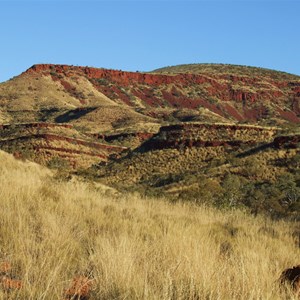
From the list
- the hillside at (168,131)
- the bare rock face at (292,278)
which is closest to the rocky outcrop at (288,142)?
the hillside at (168,131)

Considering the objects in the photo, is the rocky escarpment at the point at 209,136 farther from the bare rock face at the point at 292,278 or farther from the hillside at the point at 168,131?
the bare rock face at the point at 292,278

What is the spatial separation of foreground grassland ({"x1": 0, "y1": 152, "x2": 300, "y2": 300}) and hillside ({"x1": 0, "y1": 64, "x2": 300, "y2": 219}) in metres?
10.6

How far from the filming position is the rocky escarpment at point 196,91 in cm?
11406

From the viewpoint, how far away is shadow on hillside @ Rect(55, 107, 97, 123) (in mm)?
84000

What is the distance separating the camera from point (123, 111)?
3346 inches

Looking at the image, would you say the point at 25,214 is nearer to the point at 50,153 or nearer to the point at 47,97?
the point at 50,153

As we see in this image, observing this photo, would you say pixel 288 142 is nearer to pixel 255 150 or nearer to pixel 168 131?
pixel 255 150

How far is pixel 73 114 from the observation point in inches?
3393

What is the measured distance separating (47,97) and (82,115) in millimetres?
17457

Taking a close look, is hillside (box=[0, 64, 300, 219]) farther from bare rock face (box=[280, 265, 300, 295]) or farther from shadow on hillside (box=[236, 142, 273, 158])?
bare rock face (box=[280, 265, 300, 295])

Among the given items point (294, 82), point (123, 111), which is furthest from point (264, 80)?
point (123, 111)

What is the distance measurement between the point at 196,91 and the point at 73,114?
43783 mm

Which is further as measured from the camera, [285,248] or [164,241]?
[285,248]

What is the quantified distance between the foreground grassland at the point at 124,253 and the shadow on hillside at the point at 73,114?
7612cm
